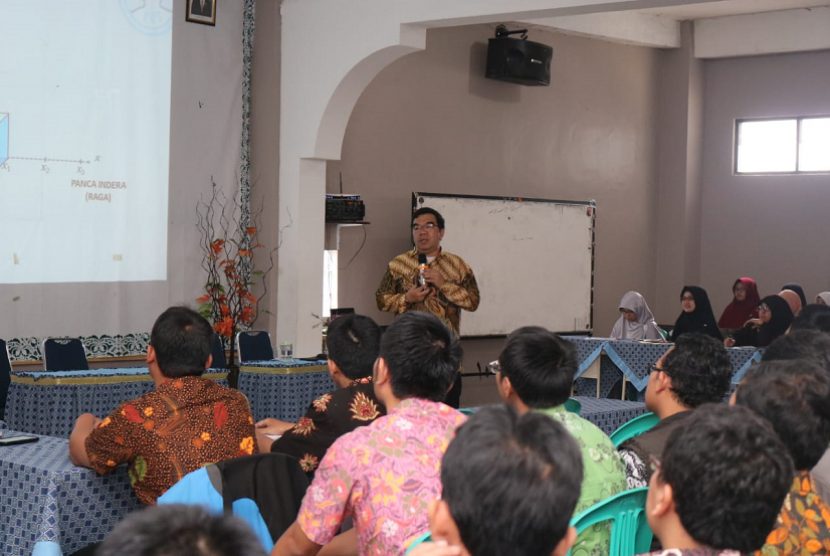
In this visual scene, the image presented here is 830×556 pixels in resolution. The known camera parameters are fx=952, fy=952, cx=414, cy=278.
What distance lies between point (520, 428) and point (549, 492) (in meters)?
0.09

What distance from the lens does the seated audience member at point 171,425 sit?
250cm

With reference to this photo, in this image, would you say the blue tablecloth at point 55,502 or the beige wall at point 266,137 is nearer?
the blue tablecloth at point 55,502

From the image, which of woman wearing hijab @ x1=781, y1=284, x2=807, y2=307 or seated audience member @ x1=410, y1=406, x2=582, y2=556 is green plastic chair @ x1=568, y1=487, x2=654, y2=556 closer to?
seated audience member @ x1=410, y1=406, x2=582, y2=556

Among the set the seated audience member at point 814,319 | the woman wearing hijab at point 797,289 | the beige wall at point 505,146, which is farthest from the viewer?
the woman wearing hijab at point 797,289

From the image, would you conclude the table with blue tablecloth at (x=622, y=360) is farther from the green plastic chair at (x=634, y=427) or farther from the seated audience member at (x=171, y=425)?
the seated audience member at (x=171, y=425)

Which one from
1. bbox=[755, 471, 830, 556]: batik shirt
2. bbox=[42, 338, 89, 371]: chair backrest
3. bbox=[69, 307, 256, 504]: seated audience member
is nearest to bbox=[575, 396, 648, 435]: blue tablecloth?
bbox=[69, 307, 256, 504]: seated audience member

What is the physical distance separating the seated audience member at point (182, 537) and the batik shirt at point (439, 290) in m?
4.25

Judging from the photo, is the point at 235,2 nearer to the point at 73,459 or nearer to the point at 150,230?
the point at 150,230

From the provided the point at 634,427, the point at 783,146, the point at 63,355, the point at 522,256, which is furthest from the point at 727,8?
the point at 634,427

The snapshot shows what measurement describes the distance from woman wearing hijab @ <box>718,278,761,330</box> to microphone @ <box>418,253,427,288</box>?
15.7 ft

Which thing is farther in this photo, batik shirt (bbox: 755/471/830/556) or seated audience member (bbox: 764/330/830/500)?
seated audience member (bbox: 764/330/830/500)

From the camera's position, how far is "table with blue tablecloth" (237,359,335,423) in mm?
4996

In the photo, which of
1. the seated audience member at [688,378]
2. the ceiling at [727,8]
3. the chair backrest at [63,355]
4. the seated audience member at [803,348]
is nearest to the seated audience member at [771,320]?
the ceiling at [727,8]

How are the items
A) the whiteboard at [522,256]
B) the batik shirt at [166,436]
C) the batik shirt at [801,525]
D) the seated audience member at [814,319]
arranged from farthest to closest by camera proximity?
the whiteboard at [522,256] → the seated audience member at [814,319] → the batik shirt at [166,436] → the batik shirt at [801,525]
